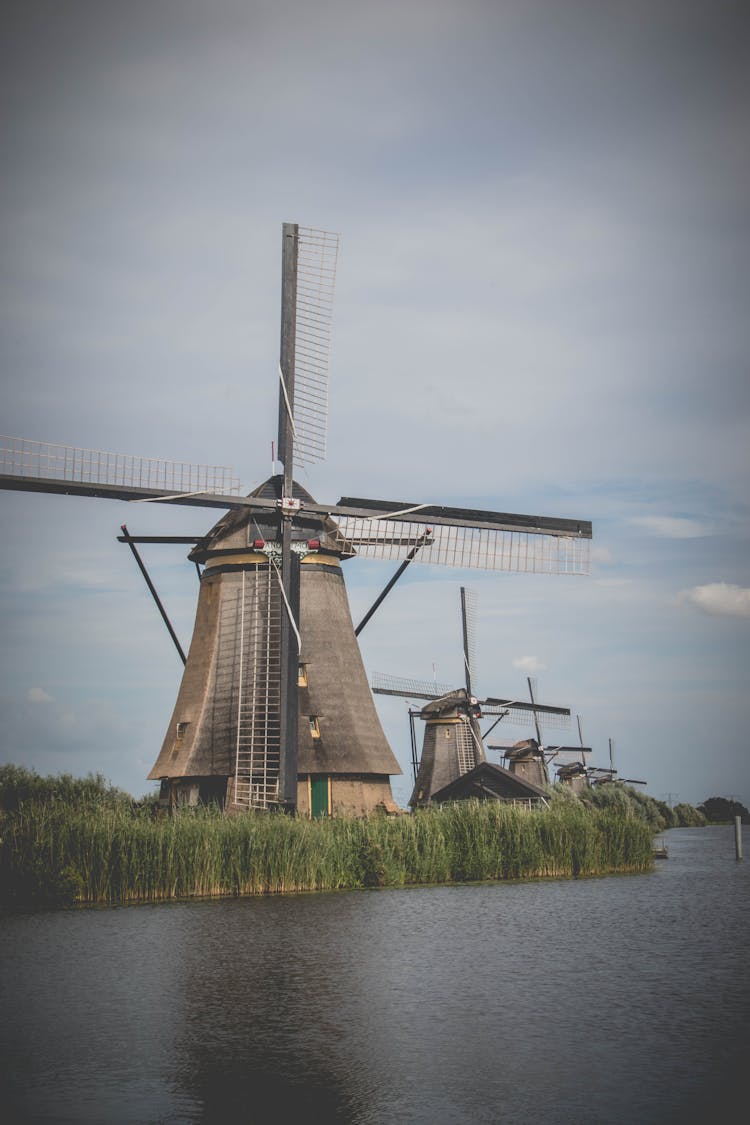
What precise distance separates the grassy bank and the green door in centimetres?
148

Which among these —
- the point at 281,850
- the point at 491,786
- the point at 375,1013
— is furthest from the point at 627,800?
the point at 375,1013

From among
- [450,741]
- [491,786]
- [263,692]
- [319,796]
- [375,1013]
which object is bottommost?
[375,1013]

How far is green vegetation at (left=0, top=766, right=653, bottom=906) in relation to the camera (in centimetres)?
1828

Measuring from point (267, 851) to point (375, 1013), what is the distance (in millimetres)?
8870

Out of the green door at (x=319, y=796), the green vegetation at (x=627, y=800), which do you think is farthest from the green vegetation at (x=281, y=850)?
the green vegetation at (x=627, y=800)

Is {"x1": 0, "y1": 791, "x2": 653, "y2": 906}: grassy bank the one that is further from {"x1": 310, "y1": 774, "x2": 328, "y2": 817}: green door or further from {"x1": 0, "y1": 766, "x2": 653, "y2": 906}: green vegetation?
{"x1": 310, "y1": 774, "x2": 328, "y2": 817}: green door

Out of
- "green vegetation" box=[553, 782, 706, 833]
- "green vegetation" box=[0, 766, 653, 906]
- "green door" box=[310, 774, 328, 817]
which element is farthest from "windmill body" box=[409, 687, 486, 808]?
"green door" box=[310, 774, 328, 817]

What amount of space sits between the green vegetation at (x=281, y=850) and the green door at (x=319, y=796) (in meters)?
1.20

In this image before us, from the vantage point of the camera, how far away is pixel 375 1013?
10.4 metres

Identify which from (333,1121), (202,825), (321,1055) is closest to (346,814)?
(202,825)

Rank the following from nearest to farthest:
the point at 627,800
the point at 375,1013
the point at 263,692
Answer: the point at 375,1013
the point at 263,692
the point at 627,800

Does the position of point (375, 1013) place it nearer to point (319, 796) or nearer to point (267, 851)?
point (267, 851)

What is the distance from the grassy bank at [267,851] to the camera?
18266mm

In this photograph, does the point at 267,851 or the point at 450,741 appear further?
the point at 450,741
